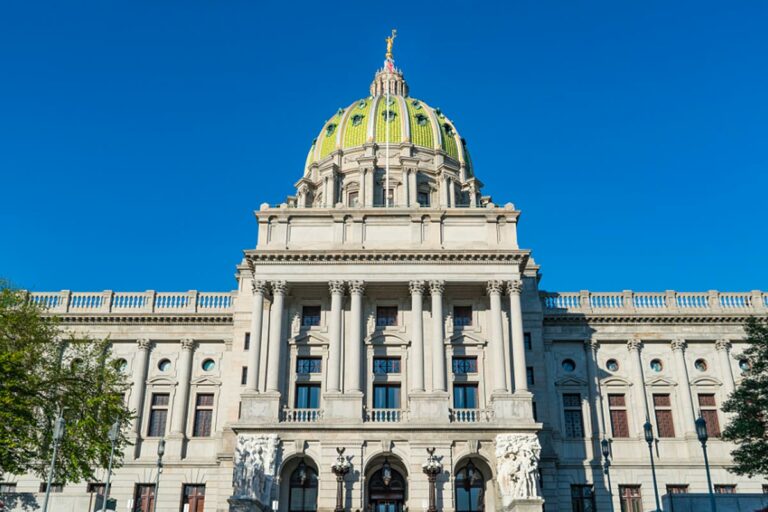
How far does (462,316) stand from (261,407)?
42.7ft

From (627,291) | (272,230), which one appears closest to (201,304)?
(272,230)

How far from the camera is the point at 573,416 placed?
1923 inches

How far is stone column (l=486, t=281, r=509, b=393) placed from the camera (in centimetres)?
4209

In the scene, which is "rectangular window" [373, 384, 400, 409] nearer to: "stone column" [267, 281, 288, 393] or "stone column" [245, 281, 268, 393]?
"stone column" [267, 281, 288, 393]

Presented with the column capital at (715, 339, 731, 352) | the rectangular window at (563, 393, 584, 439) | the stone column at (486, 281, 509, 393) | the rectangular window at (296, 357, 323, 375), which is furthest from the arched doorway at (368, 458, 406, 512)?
the column capital at (715, 339, 731, 352)

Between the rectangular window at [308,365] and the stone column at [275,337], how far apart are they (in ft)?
4.88

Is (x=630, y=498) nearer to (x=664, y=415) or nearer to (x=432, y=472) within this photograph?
(x=664, y=415)

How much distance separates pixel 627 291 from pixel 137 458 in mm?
33857

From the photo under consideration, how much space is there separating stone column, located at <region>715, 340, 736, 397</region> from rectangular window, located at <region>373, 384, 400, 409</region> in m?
22.1

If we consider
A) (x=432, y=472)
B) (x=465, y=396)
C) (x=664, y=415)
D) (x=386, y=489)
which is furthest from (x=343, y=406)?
(x=664, y=415)

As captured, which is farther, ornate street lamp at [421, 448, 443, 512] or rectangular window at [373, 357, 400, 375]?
rectangular window at [373, 357, 400, 375]

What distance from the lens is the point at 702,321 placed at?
169 ft

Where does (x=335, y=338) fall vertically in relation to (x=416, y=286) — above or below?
below

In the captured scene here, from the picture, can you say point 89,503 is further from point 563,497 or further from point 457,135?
point 457,135
